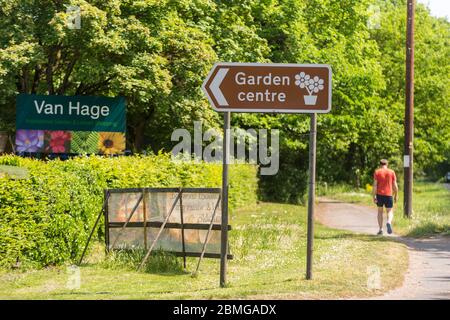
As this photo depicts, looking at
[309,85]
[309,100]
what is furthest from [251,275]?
[309,85]

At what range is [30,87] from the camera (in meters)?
25.2

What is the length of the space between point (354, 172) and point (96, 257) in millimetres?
39371

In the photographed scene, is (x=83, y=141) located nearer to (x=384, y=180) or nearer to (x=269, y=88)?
(x=384, y=180)

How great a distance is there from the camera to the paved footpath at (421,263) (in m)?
10.6

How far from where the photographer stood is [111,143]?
22.4 m

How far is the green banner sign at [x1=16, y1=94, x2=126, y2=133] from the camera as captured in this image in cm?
2123

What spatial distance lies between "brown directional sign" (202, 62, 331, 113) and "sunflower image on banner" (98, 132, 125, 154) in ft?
37.8

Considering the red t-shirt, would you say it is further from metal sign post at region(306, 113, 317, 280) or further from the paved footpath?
metal sign post at region(306, 113, 317, 280)

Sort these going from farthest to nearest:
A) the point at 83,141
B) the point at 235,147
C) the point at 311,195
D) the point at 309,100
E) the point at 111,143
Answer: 1. the point at 235,147
2. the point at 111,143
3. the point at 83,141
4. the point at 311,195
5. the point at 309,100

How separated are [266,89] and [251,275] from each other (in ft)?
9.74

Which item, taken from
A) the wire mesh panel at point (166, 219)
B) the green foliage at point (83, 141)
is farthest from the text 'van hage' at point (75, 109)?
the wire mesh panel at point (166, 219)

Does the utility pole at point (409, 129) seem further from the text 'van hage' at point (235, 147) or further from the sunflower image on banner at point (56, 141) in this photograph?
the sunflower image on banner at point (56, 141)

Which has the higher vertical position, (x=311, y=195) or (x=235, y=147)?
(x=235, y=147)

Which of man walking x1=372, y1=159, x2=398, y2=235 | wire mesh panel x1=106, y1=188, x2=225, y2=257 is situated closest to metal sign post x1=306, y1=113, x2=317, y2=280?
wire mesh panel x1=106, y1=188, x2=225, y2=257
